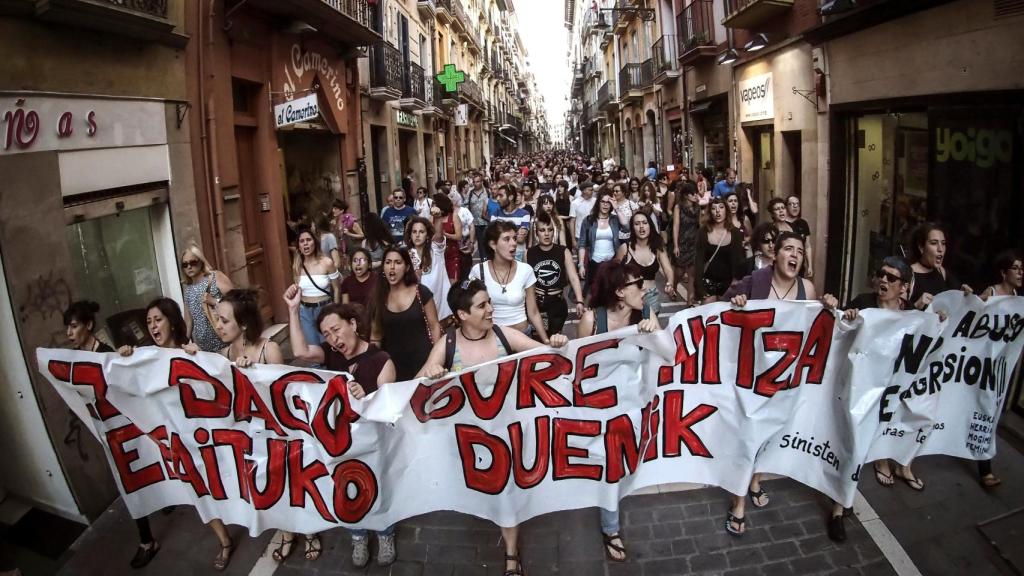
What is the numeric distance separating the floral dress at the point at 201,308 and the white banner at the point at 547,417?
1434 mm

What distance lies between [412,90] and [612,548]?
1825 centimetres

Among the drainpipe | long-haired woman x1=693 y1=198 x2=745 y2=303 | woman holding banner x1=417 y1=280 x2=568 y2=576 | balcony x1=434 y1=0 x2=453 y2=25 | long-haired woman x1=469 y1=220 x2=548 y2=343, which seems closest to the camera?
woman holding banner x1=417 y1=280 x2=568 y2=576

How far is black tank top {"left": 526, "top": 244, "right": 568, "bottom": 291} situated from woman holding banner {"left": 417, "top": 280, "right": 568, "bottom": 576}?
1902 mm

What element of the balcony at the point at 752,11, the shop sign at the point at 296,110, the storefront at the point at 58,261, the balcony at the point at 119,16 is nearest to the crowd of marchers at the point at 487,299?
the storefront at the point at 58,261

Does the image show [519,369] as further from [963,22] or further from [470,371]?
[963,22]

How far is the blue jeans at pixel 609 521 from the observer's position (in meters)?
3.80

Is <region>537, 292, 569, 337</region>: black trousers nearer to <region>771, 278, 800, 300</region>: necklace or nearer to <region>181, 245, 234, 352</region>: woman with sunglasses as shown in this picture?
<region>771, 278, 800, 300</region>: necklace

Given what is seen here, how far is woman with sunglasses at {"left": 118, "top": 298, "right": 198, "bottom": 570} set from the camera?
13.3 feet

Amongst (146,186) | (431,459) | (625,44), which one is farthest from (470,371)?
(625,44)

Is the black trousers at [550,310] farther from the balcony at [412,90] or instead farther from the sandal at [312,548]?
the balcony at [412,90]

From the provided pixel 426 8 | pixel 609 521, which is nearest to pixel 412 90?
pixel 426 8

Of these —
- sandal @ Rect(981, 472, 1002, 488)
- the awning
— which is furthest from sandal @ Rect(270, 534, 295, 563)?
the awning

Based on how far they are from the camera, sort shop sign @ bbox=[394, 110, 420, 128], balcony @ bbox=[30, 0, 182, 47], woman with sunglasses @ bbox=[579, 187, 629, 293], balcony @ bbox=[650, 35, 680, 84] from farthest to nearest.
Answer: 1. balcony @ bbox=[650, 35, 680, 84]
2. shop sign @ bbox=[394, 110, 420, 128]
3. woman with sunglasses @ bbox=[579, 187, 629, 293]
4. balcony @ bbox=[30, 0, 182, 47]

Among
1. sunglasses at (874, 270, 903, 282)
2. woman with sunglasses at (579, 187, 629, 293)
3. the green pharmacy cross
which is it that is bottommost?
sunglasses at (874, 270, 903, 282)
